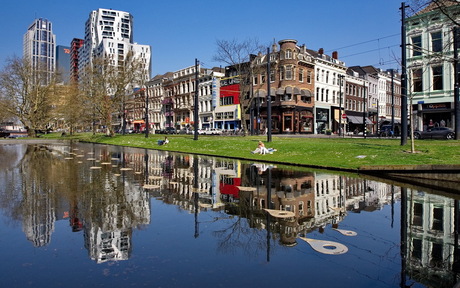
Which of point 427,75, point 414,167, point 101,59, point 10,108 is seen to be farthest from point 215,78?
point 414,167

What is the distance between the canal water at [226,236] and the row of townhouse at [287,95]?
1291 inches

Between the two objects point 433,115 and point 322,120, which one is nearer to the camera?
point 433,115

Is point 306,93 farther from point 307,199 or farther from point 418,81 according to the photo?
point 307,199

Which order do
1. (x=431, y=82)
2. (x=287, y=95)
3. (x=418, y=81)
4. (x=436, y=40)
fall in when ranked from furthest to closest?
(x=287, y=95) → (x=418, y=81) → (x=431, y=82) → (x=436, y=40)

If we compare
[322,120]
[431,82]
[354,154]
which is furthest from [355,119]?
[354,154]

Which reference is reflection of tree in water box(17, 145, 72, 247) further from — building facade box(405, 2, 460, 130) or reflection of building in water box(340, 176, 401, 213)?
building facade box(405, 2, 460, 130)

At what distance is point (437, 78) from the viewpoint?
37.8m

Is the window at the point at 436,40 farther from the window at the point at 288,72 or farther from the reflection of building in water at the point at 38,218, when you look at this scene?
the reflection of building in water at the point at 38,218

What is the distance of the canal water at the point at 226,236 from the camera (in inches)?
166

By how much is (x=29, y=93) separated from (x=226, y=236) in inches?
2514

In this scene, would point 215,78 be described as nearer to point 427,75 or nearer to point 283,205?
point 427,75

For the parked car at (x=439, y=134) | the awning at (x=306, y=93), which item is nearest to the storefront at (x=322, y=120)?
the awning at (x=306, y=93)

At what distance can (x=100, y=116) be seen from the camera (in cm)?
5162

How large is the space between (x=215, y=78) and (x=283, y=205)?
220ft
